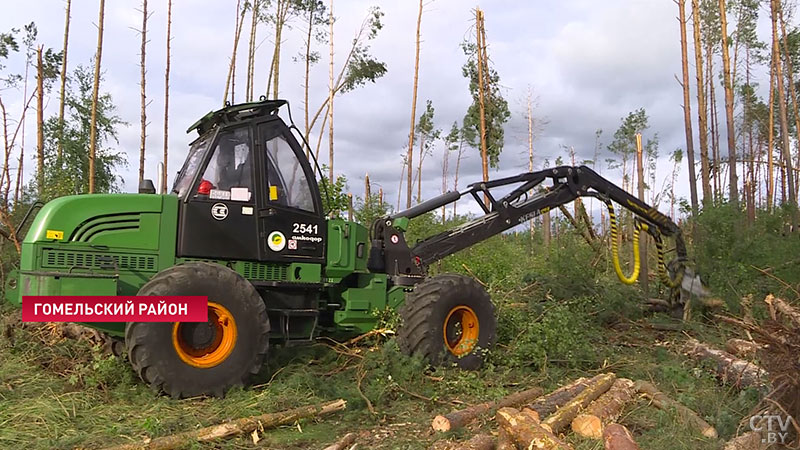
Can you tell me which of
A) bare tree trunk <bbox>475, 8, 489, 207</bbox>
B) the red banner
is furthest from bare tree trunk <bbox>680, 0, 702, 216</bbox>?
the red banner

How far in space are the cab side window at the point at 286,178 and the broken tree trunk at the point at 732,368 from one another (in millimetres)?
4545

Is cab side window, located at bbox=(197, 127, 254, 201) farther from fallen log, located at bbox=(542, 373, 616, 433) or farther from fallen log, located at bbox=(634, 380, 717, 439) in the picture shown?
fallen log, located at bbox=(634, 380, 717, 439)

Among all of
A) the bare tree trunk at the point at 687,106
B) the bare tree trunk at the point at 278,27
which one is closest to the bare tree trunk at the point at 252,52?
the bare tree trunk at the point at 278,27

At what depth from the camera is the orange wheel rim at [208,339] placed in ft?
17.5

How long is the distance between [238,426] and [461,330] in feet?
10.5

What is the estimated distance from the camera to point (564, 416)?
15.6 ft

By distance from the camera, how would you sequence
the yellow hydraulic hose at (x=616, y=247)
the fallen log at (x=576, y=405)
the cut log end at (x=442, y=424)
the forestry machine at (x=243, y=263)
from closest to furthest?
1. the fallen log at (x=576, y=405)
2. the cut log end at (x=442, y=424)
3. the forestry machine at (x=243, y=263)
4. the yellow hydraulic hose at (x=616, y=247)

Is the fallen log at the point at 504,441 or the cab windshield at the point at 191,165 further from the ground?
the cab windshield at the point at 191,165

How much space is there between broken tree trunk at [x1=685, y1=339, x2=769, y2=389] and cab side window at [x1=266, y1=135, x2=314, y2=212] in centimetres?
454

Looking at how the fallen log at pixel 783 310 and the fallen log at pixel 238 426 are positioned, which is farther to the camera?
the fallen log at pixel 783 310

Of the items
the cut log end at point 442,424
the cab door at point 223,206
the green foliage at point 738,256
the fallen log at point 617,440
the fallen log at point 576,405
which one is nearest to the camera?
the fallen log at point 617,440

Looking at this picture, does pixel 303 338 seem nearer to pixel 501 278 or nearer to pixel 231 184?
pixel 231 184

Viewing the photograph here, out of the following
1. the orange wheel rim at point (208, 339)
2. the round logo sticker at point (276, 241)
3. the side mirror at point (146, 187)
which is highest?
the side mirror at point (146, 187)

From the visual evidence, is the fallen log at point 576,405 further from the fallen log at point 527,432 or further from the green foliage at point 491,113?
the green foliage at point 491,113
